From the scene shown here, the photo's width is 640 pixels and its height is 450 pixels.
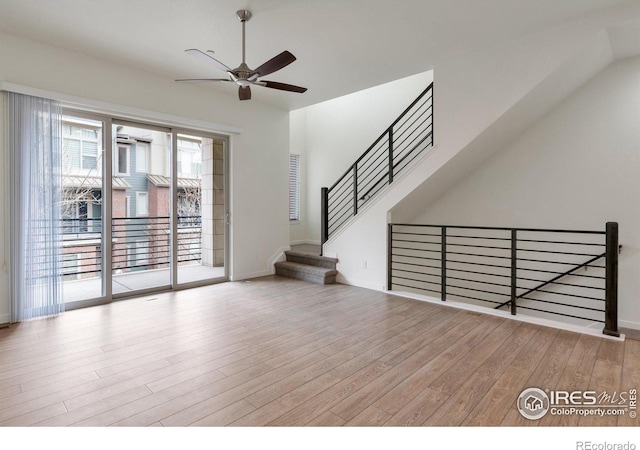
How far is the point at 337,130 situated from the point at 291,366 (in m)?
5.87

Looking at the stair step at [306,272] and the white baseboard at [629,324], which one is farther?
the stair step at [306,272]

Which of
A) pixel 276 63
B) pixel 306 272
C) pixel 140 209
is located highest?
pixel 276 63

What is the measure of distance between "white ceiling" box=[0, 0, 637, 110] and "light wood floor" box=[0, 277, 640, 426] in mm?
3097

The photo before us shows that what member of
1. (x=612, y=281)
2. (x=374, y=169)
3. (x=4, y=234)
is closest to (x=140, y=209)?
(x=4, y=234)

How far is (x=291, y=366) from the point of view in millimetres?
2678

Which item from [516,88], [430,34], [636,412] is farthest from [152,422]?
[516,88]

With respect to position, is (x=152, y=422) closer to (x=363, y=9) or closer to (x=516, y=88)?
(x=363, y=9)

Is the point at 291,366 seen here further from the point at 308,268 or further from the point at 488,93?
the point at 488,93

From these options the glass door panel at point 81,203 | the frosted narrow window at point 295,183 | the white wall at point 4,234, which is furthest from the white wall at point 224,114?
the frosted narrow window at point 295,183

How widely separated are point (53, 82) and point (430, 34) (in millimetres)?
4263

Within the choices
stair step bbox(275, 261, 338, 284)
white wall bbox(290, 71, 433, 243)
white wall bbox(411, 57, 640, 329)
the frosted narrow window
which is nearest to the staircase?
stair step bbox(275, 261, 338, 284)

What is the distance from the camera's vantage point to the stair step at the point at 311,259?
18.8 ft

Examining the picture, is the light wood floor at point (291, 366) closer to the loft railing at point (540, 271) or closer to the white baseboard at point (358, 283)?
the loft railing at point (540, 271)

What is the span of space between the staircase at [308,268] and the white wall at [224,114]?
1.03 feet
